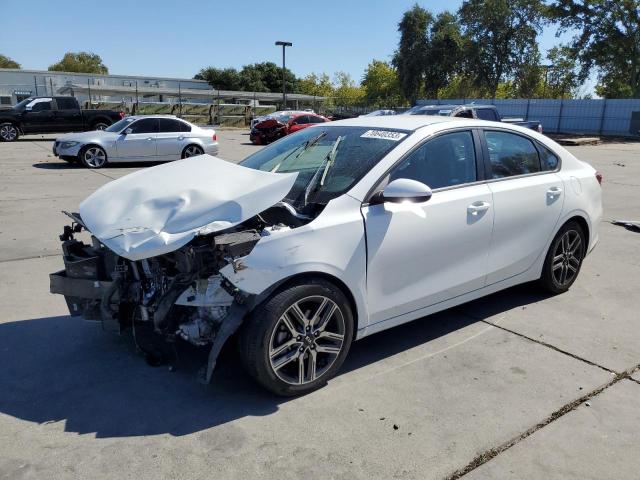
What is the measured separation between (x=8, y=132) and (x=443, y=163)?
2398 centimetres

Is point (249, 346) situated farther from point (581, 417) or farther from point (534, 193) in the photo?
point (534, 193)

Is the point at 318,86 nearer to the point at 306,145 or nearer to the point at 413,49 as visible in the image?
the point at 413,49

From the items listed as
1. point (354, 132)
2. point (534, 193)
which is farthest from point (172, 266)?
point (534, 193)

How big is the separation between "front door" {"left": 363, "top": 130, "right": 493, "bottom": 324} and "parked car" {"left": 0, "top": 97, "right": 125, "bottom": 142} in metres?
21.1

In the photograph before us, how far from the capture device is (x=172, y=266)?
3.46m

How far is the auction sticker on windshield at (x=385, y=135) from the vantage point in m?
3.96

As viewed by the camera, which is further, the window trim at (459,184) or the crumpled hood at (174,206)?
the window trim at (459,184)

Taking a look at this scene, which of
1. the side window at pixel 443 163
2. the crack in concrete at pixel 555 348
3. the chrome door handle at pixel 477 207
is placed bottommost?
the crack in concrete at pixel 555 348

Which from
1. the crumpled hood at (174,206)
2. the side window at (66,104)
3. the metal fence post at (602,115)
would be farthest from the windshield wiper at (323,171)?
the metal fence post at (602,115)

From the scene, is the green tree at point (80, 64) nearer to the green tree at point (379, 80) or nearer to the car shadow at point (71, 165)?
the green tree at point (379, 80)

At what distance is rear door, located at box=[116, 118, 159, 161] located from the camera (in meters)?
15.4

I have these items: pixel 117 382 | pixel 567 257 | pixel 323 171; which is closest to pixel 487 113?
pixel 567 257

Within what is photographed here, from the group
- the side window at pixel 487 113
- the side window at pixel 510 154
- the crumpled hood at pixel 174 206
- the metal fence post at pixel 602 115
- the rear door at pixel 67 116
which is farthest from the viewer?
the metal fence post at pixel 602 115

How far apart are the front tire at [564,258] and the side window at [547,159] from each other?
0.55 meters
